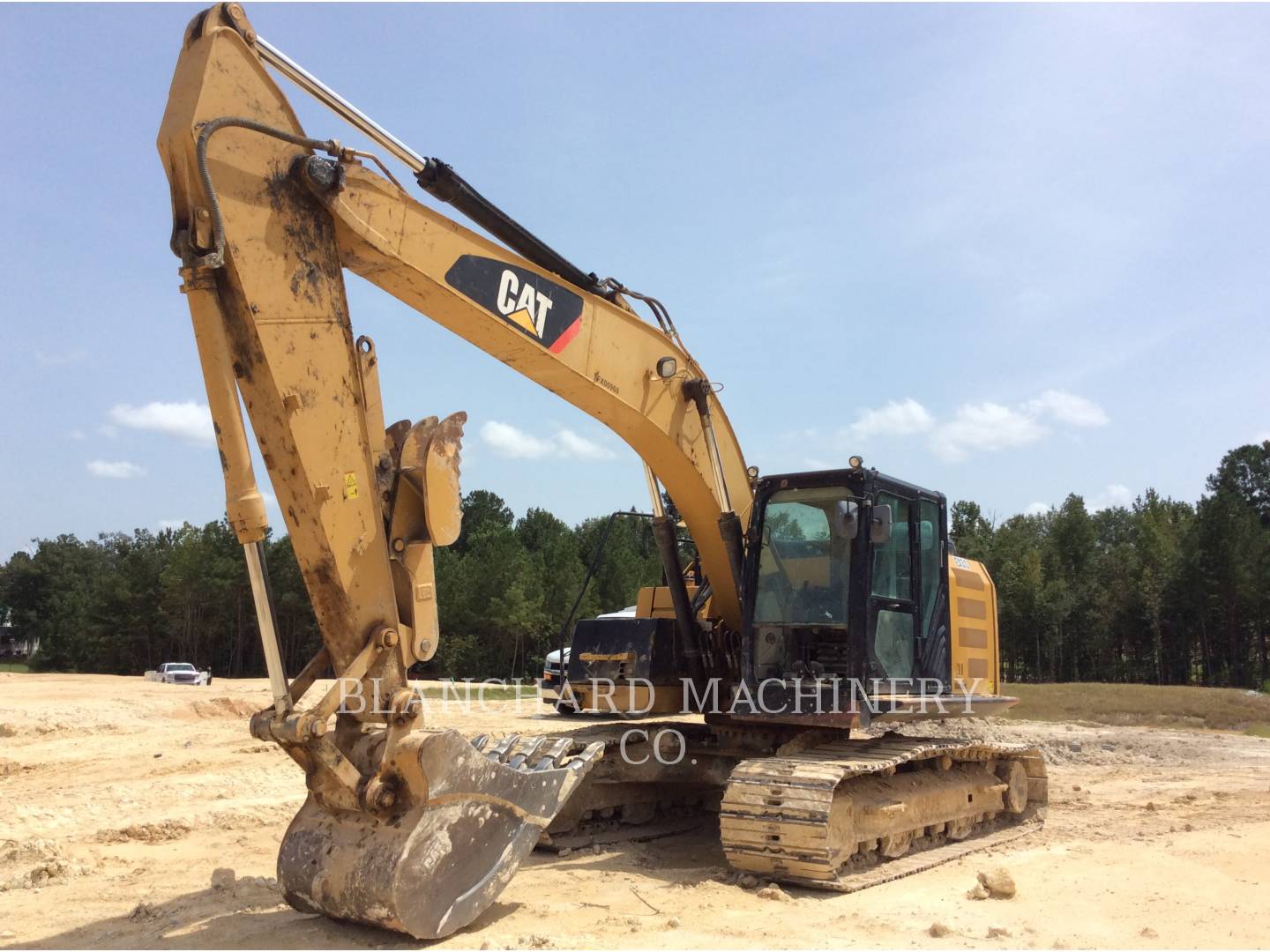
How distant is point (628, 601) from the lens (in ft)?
165

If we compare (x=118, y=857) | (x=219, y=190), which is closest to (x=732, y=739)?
(x=118, y=857)

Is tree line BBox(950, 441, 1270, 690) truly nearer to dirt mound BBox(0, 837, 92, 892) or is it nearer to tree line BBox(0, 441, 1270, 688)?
tree line BBox(0, 441, 1270, 688)

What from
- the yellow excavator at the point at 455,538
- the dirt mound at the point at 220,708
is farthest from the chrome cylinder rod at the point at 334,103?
the dirt mound at the point at 220,708

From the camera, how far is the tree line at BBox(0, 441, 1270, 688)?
1960 inches

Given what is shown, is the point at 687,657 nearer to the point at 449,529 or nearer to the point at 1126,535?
the point at 449,529

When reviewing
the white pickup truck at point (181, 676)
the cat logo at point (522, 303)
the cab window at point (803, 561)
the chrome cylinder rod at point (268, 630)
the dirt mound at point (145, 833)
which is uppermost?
the cat logo at point (522, 303)

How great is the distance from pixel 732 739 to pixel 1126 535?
70371mm

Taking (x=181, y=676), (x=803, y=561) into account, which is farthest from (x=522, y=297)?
(x=181, y=676)

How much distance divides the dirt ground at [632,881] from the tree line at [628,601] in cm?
3262

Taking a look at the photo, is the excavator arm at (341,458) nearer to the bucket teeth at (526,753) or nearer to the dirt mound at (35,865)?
the bucket teeth at (526,753)

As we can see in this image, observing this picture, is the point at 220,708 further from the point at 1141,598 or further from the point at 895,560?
the point at 1141,598

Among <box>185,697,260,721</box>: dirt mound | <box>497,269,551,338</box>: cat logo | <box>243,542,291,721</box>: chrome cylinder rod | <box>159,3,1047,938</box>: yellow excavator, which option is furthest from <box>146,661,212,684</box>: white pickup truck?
<box>243,542,291,721</box>: chrome cylinder rod

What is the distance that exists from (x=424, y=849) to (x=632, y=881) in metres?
2.12

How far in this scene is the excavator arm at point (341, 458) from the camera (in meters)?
5.07
